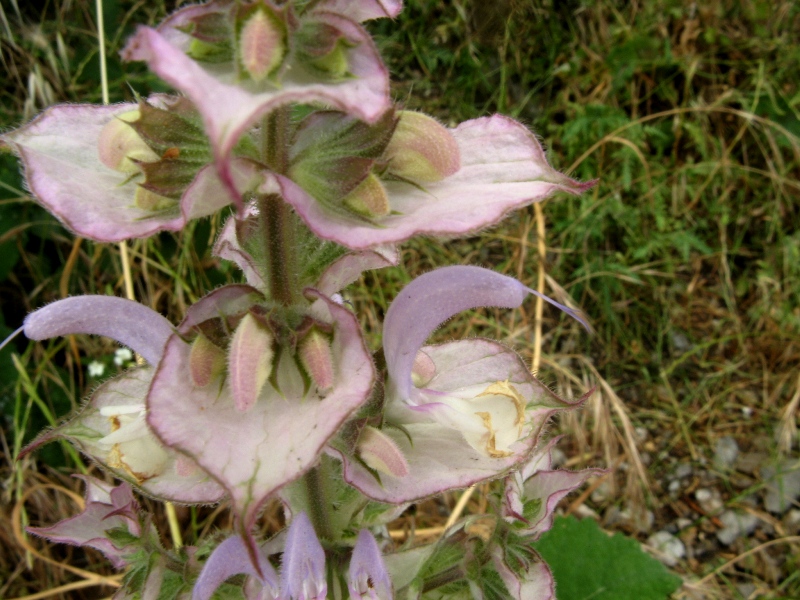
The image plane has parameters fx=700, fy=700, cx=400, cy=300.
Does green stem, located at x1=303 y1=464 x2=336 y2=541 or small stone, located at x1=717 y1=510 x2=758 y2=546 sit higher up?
green stem, located at x1=303 y1=464 x2=336 y2=541

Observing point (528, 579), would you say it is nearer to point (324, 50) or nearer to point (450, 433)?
point (450, 433)

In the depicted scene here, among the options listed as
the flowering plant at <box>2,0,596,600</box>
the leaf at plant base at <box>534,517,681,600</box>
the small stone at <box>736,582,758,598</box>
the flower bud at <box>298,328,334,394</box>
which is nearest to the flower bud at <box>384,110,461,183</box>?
the flowering plant at <box>2,0,596,600</box>

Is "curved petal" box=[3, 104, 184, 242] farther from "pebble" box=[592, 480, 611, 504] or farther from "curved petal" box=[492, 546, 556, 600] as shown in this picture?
"pebble" box=[592, 480, 611, 504]

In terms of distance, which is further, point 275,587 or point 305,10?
point 275,587

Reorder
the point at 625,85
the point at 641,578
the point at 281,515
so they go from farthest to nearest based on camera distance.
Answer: the point at 625,85 < the point at 281,515 < the point at 641,578

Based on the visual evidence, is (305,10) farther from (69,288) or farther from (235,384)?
(69,288)

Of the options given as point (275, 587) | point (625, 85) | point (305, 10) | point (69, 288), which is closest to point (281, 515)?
point (69, 288)

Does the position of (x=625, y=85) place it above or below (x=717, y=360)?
above

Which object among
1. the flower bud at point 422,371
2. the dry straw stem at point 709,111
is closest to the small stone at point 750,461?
the dry straw stem at point 709,111
